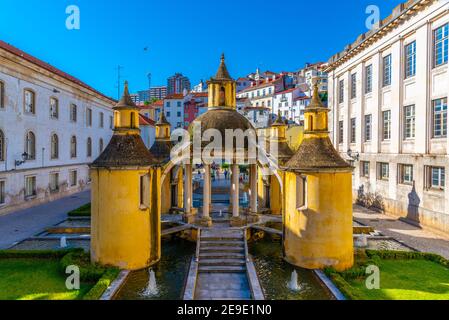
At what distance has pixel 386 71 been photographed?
2967 centimetres

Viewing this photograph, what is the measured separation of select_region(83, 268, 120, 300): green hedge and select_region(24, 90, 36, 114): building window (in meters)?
23.4

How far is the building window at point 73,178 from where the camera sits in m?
38.9

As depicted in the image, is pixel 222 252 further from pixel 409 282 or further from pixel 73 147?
pixel 73 147

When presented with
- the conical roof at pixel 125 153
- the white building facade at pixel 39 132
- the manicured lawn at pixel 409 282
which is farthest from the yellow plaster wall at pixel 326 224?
the white building facade at pixel 39 132

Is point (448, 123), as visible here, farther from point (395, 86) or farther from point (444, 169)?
point (395, 86)

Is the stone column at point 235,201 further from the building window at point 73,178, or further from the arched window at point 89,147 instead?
the arched window at point 89,147

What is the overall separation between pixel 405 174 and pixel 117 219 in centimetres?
2356

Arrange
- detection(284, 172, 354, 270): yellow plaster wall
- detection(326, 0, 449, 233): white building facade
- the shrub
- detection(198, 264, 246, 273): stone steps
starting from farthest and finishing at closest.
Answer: detection(326, 0, 449, 233): white building facade < detection(198, 264, 246, 273): stone steps < detection(284, 172, 354, 270): yellow plaster wall < the shrub

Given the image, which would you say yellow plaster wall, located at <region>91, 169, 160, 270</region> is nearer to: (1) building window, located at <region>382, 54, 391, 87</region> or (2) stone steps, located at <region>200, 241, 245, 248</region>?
(2) stone steps, located at <region>200, 241, 245, 248</region>

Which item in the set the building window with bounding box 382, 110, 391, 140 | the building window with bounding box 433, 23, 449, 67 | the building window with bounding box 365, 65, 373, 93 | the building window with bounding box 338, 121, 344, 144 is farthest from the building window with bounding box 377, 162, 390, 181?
the building window with bounding box 433, 23, 449, 67

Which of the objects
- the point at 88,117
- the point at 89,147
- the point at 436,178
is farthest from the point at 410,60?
the point at 89,147

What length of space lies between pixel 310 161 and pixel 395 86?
57.3 feet

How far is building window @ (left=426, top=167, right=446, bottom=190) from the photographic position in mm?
22188

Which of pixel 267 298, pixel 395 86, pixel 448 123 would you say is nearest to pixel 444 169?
pixel 448 123
